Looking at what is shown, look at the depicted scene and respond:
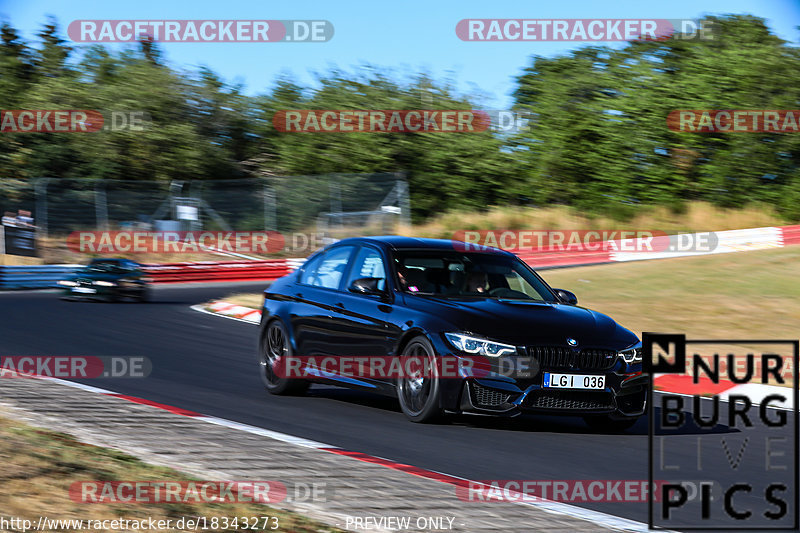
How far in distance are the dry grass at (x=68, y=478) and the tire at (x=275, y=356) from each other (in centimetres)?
392

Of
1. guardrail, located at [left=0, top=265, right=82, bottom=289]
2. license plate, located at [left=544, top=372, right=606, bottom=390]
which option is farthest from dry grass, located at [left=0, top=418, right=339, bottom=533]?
guardrail, located at [left=0, top=265, right=82, bottom=289]

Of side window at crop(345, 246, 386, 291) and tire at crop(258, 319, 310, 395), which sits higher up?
side window at crop(345, 246, 386, 291)

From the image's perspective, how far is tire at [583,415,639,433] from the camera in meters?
9.00

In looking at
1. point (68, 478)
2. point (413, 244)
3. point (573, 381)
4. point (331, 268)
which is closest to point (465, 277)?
point (413, 244)

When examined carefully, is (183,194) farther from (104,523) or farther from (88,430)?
(104,523)

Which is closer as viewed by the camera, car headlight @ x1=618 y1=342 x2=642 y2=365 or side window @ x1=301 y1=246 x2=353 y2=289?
car headlight @ x1=618 y1=342 x2=642 y2=365

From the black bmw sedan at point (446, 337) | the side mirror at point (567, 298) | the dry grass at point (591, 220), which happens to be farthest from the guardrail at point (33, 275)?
the side mirror at point (567, 298)

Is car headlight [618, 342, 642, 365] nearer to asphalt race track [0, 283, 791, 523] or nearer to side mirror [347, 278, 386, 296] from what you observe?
asphalt race track [0, 283, 791, 523]

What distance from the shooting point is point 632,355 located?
28.9 feet

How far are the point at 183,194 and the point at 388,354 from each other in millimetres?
23664

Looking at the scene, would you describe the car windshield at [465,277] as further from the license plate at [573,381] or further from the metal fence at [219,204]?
the metal fence at [219,204]

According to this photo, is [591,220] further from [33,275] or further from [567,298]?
[567,298]

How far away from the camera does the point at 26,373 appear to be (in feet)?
34.8

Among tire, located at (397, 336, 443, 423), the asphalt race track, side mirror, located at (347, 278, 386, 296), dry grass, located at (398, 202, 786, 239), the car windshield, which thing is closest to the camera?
the asphalt race track
